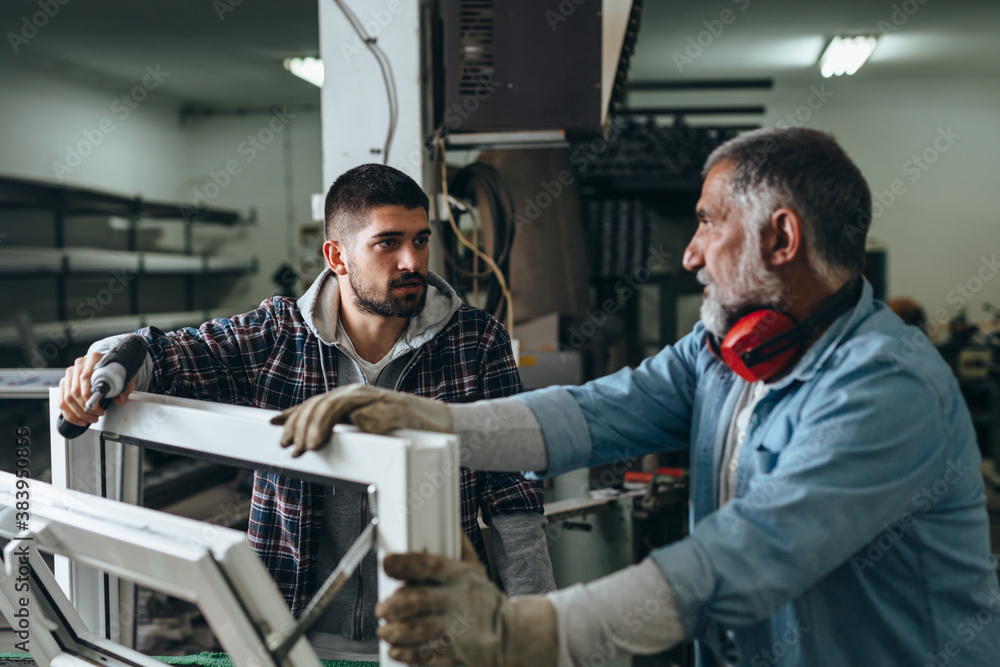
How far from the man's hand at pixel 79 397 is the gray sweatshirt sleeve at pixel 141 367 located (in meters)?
0.14

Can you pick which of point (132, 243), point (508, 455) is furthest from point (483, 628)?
point (132, 243)

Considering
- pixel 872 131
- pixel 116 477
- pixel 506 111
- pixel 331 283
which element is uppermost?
pixel 872 131

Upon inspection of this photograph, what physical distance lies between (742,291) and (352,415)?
1.88ft

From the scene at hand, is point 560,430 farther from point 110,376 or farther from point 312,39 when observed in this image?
point 312,39

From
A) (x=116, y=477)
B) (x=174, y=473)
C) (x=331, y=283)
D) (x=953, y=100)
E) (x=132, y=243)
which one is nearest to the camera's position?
(x=116, y=477)

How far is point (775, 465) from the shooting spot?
0.99 meters

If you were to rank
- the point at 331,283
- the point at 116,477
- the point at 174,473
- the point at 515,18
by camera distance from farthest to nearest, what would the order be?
the point at 174,473 < the point at 515,18 < the point at 331,283 < the point at 116,477

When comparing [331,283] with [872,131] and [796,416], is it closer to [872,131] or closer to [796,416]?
[796,416]

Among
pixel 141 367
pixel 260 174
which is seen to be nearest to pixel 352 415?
pixel 141 367

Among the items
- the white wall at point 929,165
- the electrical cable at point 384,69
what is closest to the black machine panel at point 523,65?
the electrical cable at point 384,69

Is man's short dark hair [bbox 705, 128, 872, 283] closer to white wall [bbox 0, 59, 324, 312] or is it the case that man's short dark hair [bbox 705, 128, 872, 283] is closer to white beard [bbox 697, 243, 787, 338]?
white beard [bbox 697, 243, 787, 338]

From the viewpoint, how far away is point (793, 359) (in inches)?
39.4

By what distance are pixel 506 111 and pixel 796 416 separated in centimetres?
116

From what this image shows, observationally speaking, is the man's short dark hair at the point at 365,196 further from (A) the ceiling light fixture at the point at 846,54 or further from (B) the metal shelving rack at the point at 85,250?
(A) the ceiling light fixture at the point at 846,54
